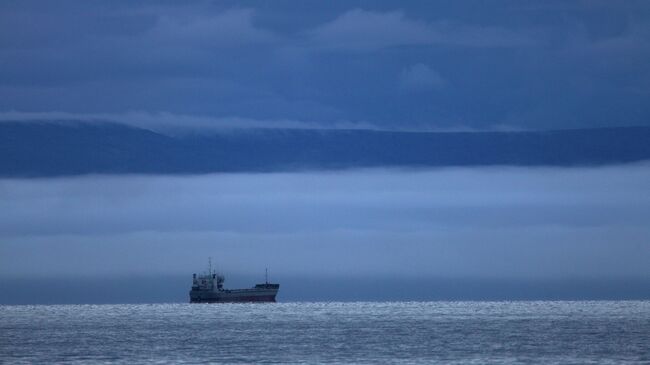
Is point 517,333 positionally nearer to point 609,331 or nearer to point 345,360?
point 609,331

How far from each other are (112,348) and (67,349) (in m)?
3.76

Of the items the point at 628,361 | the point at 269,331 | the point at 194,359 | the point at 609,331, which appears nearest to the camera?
the point at 628,361

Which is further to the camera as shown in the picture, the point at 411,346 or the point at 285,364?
the point at 411,346

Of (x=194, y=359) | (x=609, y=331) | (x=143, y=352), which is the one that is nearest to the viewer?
(x=194, y=359)

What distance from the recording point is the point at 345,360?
102188 mm

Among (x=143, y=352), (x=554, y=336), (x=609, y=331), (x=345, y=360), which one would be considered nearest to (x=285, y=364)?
(x=345, y=360)

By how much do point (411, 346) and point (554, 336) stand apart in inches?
811

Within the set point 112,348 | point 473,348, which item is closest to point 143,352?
point 112,348

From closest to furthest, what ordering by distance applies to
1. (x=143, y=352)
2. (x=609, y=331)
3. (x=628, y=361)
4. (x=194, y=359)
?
1. (x=628, y=361)
2. (x=194, y=359)
3. (x=143, y=352)
4. (x=609, y=331)

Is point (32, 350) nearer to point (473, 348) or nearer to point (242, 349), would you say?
point (242, 349)

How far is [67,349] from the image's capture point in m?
120

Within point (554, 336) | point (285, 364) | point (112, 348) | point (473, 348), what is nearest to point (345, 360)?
point (285, 364)

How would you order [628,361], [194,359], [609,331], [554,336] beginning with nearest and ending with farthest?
1. [628,361]
2. [194,359]
3. [554,336]
4. [609,331]

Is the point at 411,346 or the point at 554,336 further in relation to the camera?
the point at 554,336
